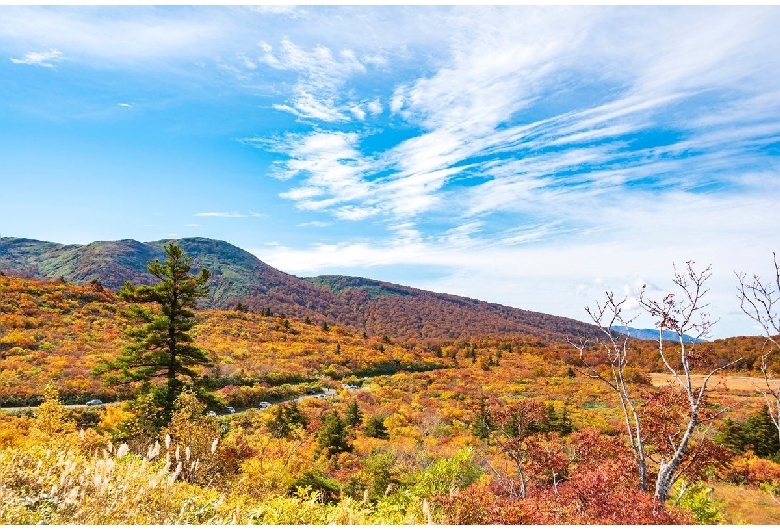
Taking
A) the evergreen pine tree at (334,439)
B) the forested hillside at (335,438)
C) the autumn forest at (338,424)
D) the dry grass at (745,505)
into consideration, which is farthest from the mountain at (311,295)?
the dry grass at (745,505)

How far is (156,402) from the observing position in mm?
13008

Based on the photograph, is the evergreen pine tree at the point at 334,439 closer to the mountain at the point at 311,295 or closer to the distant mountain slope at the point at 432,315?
the mountain at the point at 311,295

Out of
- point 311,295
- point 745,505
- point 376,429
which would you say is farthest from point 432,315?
point 745,505

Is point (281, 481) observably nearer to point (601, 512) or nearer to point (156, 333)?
point (601, 512)

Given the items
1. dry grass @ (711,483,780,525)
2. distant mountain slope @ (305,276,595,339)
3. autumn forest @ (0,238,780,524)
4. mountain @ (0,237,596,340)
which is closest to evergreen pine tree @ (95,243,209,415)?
autumn forest @ (0,238,780,524)

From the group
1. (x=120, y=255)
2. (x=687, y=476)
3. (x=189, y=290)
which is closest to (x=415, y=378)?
(x=189, y=290)

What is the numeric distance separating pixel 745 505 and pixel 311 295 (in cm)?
11819

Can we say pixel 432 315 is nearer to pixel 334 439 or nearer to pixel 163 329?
pixel 334 439

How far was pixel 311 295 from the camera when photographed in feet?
414

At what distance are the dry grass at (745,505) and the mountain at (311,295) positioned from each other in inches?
3190

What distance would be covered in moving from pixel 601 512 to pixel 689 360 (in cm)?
301

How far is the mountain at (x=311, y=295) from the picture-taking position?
10606 cm

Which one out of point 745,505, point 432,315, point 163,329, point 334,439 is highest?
point 432,315

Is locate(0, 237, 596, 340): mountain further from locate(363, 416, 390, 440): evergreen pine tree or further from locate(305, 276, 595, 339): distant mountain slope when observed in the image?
locate(363, 416, 390, 440): evergreen pine tree
